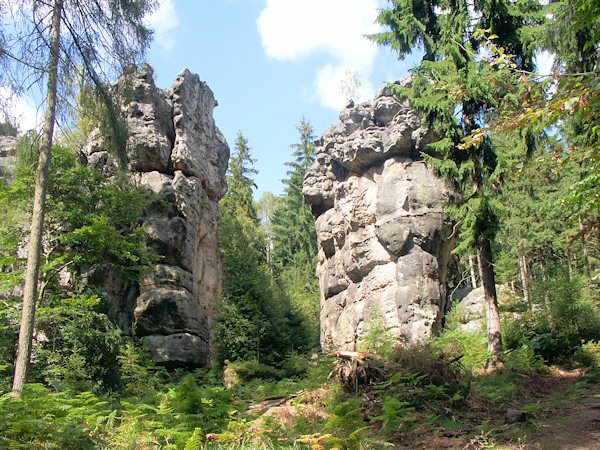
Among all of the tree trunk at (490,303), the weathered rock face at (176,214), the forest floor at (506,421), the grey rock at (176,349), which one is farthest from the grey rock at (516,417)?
the grey rock at (176,349)

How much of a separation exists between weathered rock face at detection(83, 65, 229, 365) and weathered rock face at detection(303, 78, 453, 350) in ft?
20.5

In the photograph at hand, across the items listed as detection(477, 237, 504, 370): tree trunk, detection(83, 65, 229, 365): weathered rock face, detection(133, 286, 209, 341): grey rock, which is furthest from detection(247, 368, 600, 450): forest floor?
detection(133, 286, 209, 341): grey rock

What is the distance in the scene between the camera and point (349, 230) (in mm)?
22094

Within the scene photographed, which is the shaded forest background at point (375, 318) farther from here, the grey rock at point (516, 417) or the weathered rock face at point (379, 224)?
the weathered rock face at point (379, 224)

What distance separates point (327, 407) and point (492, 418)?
2.22 m

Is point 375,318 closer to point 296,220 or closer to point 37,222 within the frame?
point 37,222

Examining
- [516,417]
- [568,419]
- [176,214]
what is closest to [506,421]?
[516,417]

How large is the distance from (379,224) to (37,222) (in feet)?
48.6

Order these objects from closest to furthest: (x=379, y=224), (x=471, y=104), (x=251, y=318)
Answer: (x=471, y=104)
(x=251, y=318)
(x=379, y=224)

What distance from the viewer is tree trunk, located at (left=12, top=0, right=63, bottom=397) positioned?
7.56 m

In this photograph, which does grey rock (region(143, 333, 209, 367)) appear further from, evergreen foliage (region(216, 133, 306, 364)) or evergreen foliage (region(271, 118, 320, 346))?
evergreen foliage (region(271, 118, 320, 346))

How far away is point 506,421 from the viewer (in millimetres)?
5156

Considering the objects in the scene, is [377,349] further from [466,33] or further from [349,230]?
[349,230]

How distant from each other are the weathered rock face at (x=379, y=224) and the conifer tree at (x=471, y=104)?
6.44m
